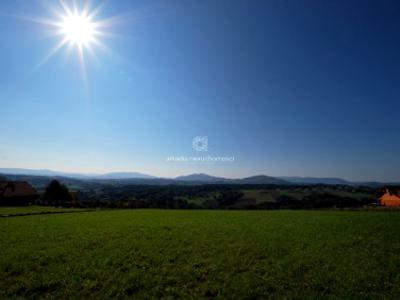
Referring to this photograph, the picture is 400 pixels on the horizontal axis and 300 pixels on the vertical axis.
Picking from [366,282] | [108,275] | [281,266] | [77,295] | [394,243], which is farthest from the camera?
[394,243]

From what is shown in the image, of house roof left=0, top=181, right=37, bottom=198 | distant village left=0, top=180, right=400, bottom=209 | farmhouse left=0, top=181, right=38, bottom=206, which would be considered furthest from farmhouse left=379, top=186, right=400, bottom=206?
house roof left=0, top=181, right=37, bottom=198

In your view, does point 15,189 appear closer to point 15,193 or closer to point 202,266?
point 15,193

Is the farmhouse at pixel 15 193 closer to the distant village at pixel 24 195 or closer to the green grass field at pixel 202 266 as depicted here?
the distant village at pixel 24 195

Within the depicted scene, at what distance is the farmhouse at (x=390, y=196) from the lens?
57987 millimetres

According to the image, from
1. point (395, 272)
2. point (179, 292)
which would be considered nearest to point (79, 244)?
point (179, 292)

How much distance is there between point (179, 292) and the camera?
28.2 ft

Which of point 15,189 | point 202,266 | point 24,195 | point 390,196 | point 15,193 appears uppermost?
point 202,266

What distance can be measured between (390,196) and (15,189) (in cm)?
11072

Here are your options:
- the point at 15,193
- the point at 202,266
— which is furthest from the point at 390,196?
the point at 15,193

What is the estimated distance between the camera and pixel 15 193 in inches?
2586

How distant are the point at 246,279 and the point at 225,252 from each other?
168 inches

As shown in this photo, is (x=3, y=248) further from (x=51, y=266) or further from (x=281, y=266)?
(x=281, y=266)

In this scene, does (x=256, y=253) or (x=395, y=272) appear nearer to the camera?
(x=395, y=272)

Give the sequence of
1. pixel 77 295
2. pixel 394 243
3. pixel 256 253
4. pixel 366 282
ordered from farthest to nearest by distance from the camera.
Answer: pixel 394 243
pixel 256 253
pixel 366 282
pixel 77 295
